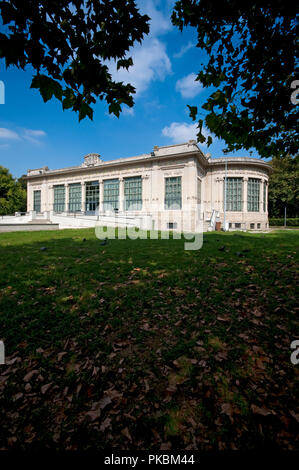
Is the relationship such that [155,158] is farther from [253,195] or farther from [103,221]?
[253,195]

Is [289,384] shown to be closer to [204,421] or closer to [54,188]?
[204,421]

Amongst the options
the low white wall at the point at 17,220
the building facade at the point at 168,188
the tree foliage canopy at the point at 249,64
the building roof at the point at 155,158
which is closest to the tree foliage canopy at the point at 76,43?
the tree foliage canopy at the point at 249,64

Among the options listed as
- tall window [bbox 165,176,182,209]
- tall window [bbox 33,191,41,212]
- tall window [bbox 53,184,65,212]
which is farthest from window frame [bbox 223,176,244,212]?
tall window [bbox 33,191,41,212]

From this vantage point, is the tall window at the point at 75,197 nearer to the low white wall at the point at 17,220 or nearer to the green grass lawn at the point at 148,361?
the low white wall at the point at 17,220

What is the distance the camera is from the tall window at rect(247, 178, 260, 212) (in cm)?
3127

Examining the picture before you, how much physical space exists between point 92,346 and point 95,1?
5496 millimetres

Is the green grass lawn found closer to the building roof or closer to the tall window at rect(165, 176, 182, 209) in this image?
the tall window at rect(165, 176, 182, 209)

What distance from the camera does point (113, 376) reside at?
268 cm

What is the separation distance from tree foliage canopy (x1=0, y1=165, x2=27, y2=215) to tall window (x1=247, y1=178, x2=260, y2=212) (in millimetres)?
45991

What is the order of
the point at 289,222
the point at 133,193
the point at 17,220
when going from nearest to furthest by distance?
the point at 17,220 < the point at 133,193 < the point at 289,222

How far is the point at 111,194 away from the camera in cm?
3133

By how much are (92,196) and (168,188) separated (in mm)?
12743

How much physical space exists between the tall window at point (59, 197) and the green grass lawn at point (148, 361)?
32.5 metres

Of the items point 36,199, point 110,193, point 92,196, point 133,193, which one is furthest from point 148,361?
point 36,199
